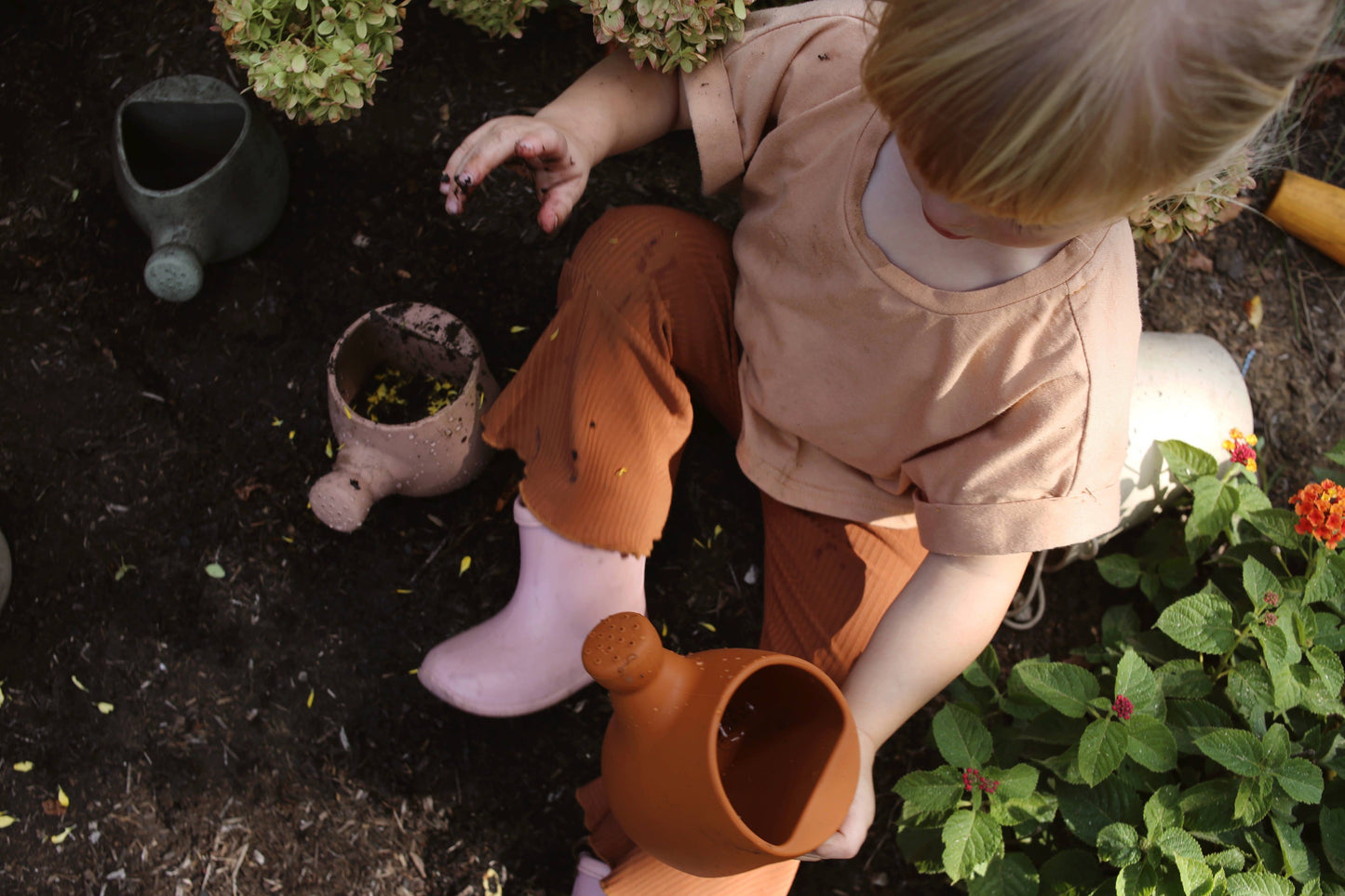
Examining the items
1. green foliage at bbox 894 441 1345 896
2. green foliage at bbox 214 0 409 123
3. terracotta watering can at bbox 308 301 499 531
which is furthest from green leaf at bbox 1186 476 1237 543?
green foliage at bbox 214 0 409 123

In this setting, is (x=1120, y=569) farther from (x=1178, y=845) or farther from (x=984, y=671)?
(x=1178, y=845)

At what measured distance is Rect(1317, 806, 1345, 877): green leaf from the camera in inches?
39.1

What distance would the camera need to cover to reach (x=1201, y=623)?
112cm

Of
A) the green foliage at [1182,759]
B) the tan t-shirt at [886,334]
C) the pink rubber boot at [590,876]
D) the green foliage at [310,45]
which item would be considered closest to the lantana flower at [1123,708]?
the green foliage at [1182,759]

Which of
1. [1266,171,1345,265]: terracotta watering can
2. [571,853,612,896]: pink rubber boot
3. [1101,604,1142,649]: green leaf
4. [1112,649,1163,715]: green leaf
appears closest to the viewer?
[1112,649,1163,715]: green leaf

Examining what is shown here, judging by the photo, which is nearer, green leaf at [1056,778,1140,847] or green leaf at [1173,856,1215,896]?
green leaf at [1173,856,1215,896]

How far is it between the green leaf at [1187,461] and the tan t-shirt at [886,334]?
0.39 m

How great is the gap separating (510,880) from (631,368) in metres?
0.71

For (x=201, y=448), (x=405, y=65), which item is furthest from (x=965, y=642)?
(x=405, y=65)

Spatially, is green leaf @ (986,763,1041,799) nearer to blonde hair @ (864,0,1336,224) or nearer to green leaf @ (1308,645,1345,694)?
green leaf @ (1308,645,1345,694)

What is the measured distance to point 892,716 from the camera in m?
1.04

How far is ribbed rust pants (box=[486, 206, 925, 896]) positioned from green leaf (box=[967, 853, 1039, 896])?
21 centimetres

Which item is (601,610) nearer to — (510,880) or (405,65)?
(510,880)

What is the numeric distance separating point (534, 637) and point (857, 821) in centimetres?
46
